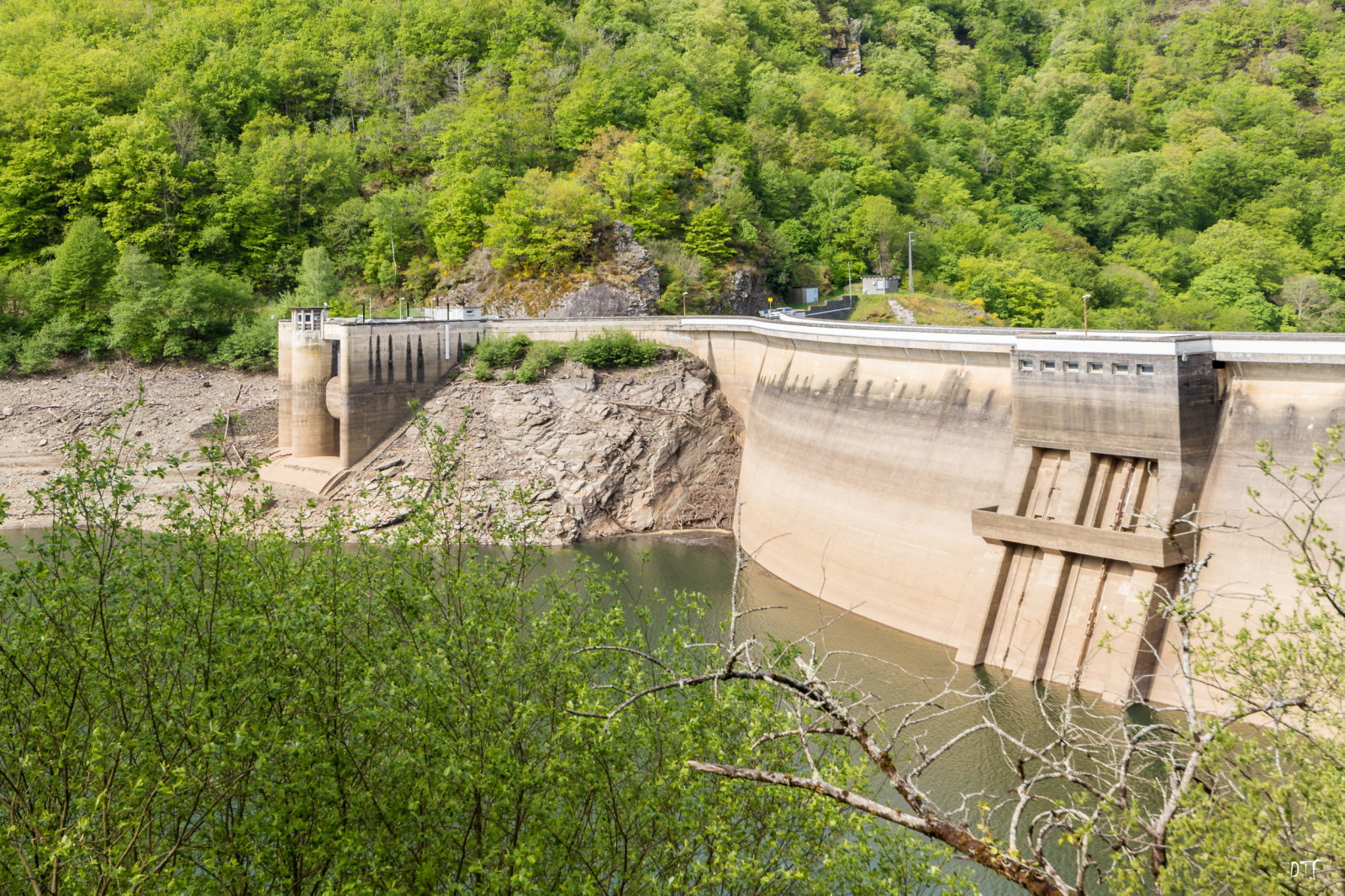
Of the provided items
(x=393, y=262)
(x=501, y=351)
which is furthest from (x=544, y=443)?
(x=393, y=262)

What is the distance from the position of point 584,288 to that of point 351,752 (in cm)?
4272

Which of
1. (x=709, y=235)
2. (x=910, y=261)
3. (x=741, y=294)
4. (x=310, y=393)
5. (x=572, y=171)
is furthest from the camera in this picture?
(x=572, y=171)

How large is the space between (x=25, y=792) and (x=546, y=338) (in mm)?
40009

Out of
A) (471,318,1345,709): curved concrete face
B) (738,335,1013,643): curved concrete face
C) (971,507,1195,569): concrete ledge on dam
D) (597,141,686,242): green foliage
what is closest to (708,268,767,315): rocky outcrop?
(597,141,686,242): green foliage

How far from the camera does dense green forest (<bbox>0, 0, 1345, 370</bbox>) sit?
2191 inches

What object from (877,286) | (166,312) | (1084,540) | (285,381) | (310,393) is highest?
(877,286)

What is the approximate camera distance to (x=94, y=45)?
71.8m

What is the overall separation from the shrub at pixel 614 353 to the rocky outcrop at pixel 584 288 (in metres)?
2.71

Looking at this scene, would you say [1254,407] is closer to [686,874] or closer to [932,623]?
[932,623]

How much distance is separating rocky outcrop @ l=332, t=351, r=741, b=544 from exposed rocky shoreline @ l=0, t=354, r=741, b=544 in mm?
49

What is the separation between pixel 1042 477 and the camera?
2867 centimetres

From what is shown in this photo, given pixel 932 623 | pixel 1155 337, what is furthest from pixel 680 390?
pixel 1155 337

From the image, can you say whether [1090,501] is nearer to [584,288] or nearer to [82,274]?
[584,288]

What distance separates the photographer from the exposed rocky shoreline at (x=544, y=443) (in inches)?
1681
